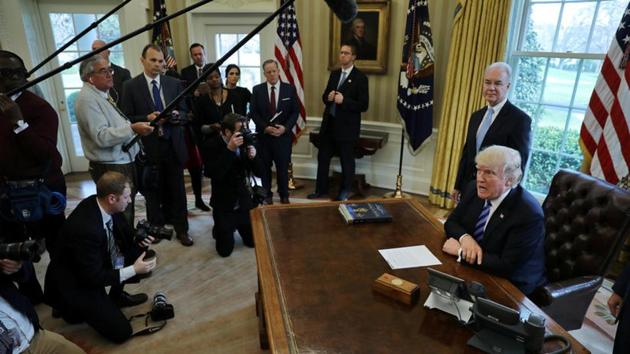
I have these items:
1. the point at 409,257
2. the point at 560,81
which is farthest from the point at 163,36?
the point at 560,81

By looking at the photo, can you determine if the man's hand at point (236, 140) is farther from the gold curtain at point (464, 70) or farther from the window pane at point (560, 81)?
the window pane at point (560, 81)

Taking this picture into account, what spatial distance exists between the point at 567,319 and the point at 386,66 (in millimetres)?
3204

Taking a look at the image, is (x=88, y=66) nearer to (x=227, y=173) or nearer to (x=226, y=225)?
(x=227, y=173)

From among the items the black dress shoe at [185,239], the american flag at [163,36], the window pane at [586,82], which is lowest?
the black dress shoe at [185,239]

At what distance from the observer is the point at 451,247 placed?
171 cm

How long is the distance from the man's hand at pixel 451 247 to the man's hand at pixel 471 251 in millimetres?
33

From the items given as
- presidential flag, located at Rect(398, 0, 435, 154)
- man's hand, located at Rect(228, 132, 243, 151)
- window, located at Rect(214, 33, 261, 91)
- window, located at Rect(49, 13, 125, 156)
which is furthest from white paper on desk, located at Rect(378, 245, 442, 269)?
window, located at Rect(49, 13, 125, 156)

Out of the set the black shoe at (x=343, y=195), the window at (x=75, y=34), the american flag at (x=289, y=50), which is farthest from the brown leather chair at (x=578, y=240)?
the window at (x=75, y=34)

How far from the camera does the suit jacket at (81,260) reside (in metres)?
1.93

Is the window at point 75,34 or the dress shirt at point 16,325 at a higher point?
the window at point 75,34

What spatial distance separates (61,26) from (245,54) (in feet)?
6.77

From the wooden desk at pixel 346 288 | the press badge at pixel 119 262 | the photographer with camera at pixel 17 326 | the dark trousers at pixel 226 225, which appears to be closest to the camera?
the wooden desk at pixel 346 288

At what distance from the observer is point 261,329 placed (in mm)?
2043

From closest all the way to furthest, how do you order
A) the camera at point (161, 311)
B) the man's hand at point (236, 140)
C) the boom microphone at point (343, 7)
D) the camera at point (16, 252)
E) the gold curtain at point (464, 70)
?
the boom microphone at point (343, 7), the camera at point (16, 252), the camera at point (161, 311), the man's hand at point (236, 140), the gold curtain at point (464, 70)
